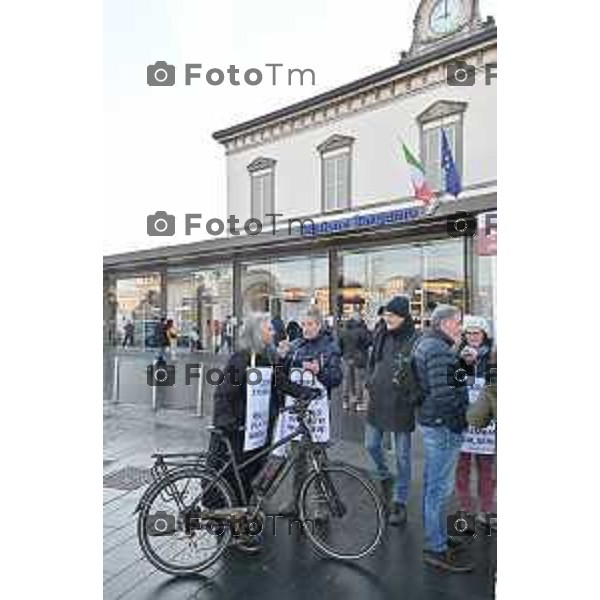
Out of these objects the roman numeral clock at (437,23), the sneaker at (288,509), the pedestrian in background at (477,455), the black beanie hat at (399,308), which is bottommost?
the sneaker at (288,509)

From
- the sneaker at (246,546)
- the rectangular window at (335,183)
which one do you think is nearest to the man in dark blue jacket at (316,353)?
the sneaker at (246,546)

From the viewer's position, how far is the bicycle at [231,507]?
3.06 metres

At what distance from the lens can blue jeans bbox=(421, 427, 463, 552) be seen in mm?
3184

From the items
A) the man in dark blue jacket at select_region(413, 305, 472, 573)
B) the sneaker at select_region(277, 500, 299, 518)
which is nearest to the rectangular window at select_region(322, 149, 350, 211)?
the man in dark blue jacket at select_region(413, 305, 472, 573)

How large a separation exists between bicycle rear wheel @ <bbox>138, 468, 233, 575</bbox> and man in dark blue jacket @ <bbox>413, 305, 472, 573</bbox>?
93 cm

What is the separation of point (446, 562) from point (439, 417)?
65cm

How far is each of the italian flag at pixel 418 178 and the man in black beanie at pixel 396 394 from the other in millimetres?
2338

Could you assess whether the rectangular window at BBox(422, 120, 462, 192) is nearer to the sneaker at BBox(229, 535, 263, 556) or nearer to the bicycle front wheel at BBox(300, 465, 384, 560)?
the bicycle front wheel at BBox(300, 465, 384, 560)

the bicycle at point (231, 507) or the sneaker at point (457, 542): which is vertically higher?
the bicycle at point (231, 507)

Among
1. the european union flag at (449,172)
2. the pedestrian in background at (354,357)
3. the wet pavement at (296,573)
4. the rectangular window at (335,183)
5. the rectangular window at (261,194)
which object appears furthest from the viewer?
the rectangular window at (335,183)

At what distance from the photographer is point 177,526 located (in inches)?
123

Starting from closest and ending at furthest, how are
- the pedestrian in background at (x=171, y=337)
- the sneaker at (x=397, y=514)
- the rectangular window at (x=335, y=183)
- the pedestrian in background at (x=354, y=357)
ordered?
1. the sneaker at (x=397, y=514)
2. the pedestrian in background at (x=171, y=337)
3. the pedestrian in background at (x=354, y=357)
4. the rectangular window at (x=335, y=183)

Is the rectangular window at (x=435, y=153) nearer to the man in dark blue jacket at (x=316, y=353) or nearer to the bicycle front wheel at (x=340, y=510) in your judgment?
the man in dark blue jacket at (x=316, y=353)

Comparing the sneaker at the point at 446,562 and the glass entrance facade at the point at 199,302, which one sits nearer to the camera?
the sneaker at the point at 446,562
